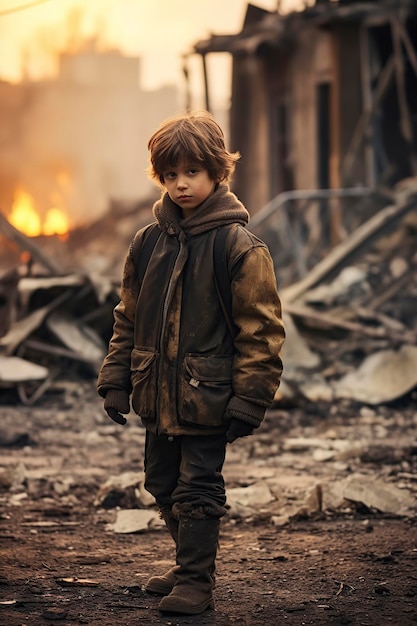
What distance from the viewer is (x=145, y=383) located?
3811mm

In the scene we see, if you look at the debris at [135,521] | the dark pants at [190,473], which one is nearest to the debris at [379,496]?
the debris at [135,521]

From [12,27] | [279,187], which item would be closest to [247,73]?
[279,187]

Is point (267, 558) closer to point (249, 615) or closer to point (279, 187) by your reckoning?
point (249, 615)

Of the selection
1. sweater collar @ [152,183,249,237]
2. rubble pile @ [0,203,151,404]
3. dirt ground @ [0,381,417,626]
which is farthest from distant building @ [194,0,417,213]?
sweater collar @ [152,183,249,237]

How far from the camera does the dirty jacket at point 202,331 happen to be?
3.68 metres

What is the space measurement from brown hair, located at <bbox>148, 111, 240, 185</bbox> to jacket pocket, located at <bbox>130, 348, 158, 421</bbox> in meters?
0.68

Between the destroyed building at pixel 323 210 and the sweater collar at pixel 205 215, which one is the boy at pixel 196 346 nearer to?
the sweater collar at pixel 205 215

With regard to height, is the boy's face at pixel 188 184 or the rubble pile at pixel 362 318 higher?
the boy's face at pixel 188 184

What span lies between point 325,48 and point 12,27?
34.8m

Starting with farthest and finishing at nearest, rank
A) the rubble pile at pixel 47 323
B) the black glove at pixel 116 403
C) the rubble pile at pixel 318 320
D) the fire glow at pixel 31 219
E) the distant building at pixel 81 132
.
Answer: the distant building at pixel 81 132 < the fire glow at pixel 31 219 < the rubble pile at pixel 47 323 < the rubble pile at pixel 318 320 < the black glove at pixel 116 403

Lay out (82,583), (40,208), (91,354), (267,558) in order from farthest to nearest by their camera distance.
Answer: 1. (40,208)
2. (91,354)
3. (267,558)
4. (82,583)

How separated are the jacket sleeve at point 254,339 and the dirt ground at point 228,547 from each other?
0.79 meters

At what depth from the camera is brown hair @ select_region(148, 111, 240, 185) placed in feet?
12.1

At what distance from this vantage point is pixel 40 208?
134 ft
